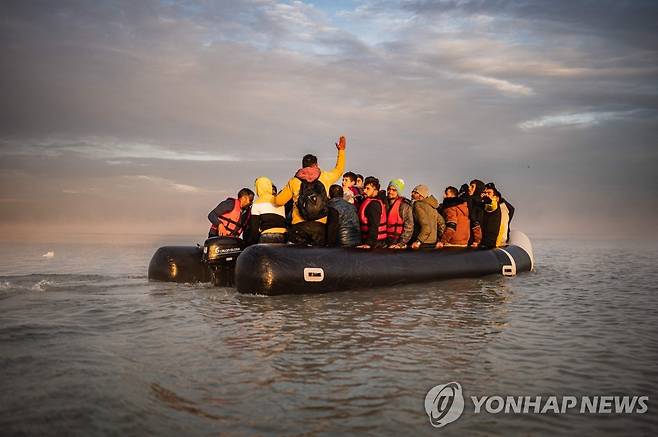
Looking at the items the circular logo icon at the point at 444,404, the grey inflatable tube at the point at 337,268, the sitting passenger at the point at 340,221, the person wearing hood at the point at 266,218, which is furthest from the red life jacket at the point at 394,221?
the circular logo icon at the point at 444,404

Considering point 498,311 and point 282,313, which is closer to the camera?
point 282,313

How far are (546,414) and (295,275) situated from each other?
493 cm

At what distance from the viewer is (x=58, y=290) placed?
888 centimetres

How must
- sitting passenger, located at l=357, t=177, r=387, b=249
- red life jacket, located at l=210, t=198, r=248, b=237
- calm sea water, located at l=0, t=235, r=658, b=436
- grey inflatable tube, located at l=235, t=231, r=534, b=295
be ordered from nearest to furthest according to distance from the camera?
calm sea water, located at l=0, t=235, r=658, b=436 < grey inflatable tube, located at l=235, t=231, r=534, b=295 < sitting passenger, located at l=357, t=177, r=387, b=249 < red life jacket, located at l=210, t=198, r=248, b=237

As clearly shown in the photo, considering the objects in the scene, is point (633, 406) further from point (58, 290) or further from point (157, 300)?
point (58, 290)

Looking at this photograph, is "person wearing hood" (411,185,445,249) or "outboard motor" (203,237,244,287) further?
"person wearing hood" (411,185,445,249)

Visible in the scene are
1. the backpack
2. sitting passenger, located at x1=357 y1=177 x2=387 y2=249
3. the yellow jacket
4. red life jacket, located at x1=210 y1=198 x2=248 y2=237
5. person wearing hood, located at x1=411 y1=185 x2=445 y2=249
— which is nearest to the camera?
the backpack

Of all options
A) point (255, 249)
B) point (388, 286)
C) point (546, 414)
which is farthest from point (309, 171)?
point (546, 414)

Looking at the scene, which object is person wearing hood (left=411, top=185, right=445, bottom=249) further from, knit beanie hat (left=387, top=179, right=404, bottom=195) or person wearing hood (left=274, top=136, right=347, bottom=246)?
person wearing hood (left=274, top=136, right=347, bottom=246)

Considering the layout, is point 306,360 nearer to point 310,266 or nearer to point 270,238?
point 310,266

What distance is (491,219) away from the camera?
1185 centimetres

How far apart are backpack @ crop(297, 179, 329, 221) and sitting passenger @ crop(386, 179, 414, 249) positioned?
166 centimetres

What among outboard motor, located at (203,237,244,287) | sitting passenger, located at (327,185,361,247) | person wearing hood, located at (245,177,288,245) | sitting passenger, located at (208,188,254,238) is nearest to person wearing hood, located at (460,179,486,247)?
sitting passenger, located at (327,185,361,247)

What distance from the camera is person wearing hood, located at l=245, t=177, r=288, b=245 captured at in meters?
9.10
